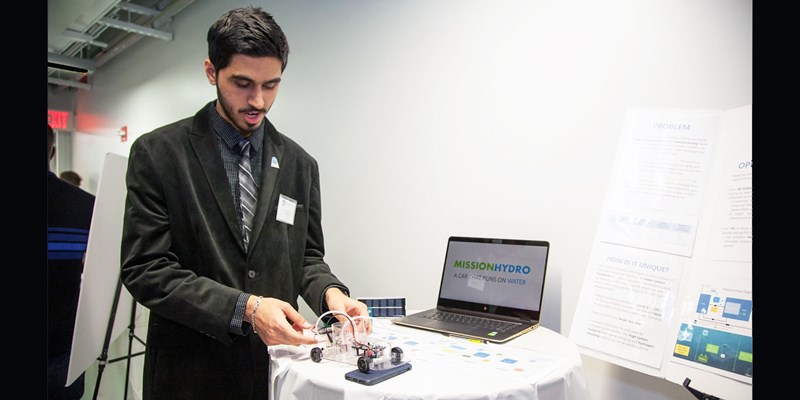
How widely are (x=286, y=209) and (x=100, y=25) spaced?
476 centimetres

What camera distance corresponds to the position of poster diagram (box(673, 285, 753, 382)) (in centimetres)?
129

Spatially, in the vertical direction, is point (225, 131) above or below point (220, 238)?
above

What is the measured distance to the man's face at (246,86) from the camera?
1.37 m

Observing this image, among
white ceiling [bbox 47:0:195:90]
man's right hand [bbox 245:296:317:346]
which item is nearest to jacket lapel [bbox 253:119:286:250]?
man's right hand [bbox 245:296:317:346]

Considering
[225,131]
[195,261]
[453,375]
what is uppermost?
[225,131]

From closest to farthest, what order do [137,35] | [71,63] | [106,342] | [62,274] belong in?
[62,274] < [106,342] < [137,35] < [71,63]

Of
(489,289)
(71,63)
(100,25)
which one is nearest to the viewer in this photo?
(489,289)

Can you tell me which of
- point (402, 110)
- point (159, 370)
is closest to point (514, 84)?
point (402, 110)

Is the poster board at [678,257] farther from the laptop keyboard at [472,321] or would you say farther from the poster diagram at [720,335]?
the laptop keyboard at [472,321]

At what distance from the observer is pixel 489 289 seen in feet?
6.06

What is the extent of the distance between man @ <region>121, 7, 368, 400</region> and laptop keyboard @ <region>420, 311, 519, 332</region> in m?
0.43

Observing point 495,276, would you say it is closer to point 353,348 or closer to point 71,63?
point 353,348

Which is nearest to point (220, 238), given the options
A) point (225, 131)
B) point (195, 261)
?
point (195, 261)

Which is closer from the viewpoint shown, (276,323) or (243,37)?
(276,323)
